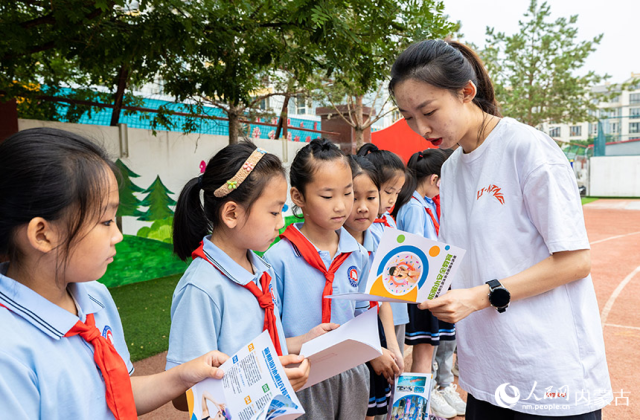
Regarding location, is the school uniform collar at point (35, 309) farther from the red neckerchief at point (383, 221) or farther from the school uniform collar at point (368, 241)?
the red neckerchief at point (383, 221)

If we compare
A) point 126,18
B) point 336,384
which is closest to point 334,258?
point 336,384

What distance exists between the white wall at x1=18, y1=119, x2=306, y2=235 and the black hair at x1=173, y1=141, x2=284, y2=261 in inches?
152

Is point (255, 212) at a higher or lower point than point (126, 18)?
lower

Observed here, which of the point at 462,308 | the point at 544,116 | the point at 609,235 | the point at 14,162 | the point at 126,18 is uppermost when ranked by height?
the point at 544,116

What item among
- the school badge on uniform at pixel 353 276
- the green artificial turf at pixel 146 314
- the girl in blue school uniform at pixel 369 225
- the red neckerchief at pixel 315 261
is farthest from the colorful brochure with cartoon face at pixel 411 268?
the green artificial turf at pixel 146 314

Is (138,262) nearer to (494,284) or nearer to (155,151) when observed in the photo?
(155,151)

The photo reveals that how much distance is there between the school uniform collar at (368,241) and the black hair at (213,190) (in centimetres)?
91

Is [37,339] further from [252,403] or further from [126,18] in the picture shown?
[126,18]

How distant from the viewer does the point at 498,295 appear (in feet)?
4.30

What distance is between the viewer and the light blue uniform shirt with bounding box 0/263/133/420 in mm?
897

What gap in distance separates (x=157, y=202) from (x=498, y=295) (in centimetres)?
568

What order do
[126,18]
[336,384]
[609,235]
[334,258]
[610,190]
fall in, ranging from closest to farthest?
[336,384] → [334,258] → [126,18] → [609,235] → [610,190]

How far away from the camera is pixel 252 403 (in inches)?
40.1

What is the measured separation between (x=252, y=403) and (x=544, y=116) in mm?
21065
